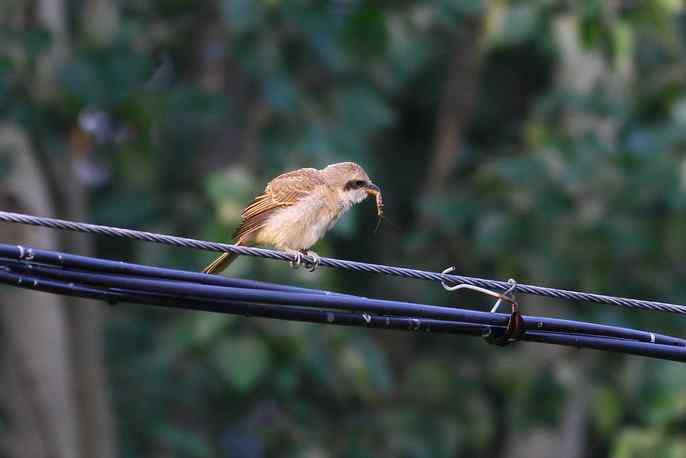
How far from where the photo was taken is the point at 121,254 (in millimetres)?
13680

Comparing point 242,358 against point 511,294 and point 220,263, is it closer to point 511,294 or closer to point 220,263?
point 220,263

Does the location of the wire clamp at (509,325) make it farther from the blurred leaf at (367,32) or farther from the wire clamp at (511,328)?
the blurred leaf at (367,32)

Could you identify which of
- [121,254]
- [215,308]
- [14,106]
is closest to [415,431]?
[121,254]

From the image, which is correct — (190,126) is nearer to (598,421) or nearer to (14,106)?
(14,106)

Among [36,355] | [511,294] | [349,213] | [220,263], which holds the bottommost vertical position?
[511,294]

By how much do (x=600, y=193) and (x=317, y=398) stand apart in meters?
3.58

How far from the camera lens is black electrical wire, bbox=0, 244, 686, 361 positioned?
4664 millimetres

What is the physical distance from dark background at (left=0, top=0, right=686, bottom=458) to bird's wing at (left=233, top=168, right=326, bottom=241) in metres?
1.60

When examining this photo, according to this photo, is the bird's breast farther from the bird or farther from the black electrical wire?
the black electrical wire

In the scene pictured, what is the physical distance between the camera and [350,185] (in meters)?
7.27

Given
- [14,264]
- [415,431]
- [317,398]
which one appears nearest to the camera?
[14,264]

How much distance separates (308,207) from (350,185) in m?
0.26

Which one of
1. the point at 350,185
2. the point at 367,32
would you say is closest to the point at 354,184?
the point at 350,185

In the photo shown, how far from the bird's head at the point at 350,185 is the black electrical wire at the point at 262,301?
7.48ft
